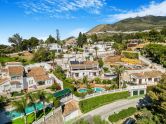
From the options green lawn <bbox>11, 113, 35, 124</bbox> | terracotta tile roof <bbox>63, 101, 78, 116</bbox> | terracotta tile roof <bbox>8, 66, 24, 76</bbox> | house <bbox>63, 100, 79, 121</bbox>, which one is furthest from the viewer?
terracotta tile roof <bbox>8, 66, 24, 76</bbox>

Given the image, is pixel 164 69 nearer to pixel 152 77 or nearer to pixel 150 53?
pixel 152 77

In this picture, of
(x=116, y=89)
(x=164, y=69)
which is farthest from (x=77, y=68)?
(x=164, y=69)

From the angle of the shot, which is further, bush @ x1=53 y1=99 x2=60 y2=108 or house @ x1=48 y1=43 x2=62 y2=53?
house @ x1=48 y1=43 x2=62 y2=53

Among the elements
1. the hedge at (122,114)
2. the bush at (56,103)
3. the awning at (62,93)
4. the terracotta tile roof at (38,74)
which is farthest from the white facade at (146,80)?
the bush at (56,103)

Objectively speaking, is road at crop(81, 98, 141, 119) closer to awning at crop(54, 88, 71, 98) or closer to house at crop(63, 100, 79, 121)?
house at crop(63, 100, 79, 121)

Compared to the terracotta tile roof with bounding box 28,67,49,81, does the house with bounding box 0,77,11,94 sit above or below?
below

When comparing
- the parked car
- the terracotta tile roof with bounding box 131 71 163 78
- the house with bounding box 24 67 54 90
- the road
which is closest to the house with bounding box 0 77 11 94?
the house with bounding box 24 67 54 90
